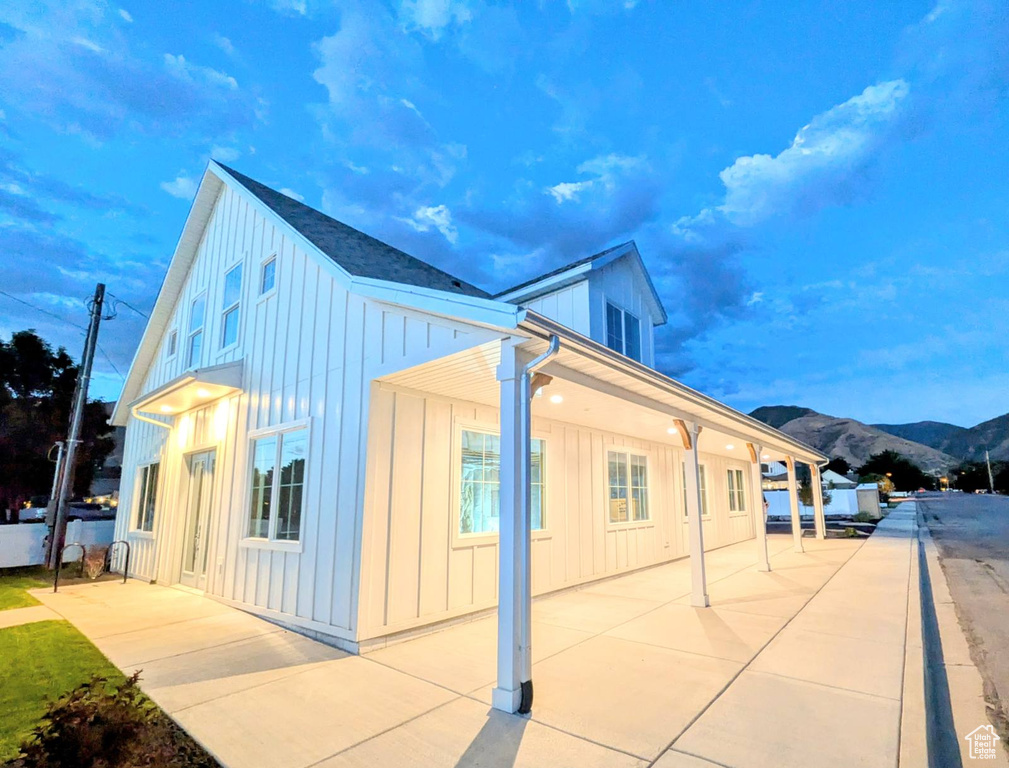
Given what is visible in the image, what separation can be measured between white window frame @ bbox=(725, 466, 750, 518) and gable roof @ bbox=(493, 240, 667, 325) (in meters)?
6.54

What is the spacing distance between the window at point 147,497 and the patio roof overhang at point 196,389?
1884 mm

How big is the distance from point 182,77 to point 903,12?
2544 centimetres

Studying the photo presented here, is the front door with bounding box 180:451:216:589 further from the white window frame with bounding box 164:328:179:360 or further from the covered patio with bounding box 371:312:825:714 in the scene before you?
the covered patio with bounding box 371:312:825:714

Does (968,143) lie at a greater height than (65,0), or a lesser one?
greater

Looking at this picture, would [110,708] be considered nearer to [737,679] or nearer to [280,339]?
[737,679]

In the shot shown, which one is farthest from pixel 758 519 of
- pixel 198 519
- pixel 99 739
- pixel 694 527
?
pixel 198 519

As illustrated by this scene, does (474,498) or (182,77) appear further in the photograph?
(182,77)

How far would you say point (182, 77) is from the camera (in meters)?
17.3

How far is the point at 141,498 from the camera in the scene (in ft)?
31.2

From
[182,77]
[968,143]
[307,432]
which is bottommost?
[307,432]

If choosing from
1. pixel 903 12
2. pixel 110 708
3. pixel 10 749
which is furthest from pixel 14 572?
pixel 903 12

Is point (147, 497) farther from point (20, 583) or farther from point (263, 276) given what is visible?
point (263, 276)

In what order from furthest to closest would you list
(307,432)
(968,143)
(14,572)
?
(968,143), (14,572), (307,432)

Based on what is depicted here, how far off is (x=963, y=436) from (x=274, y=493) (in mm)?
208403
